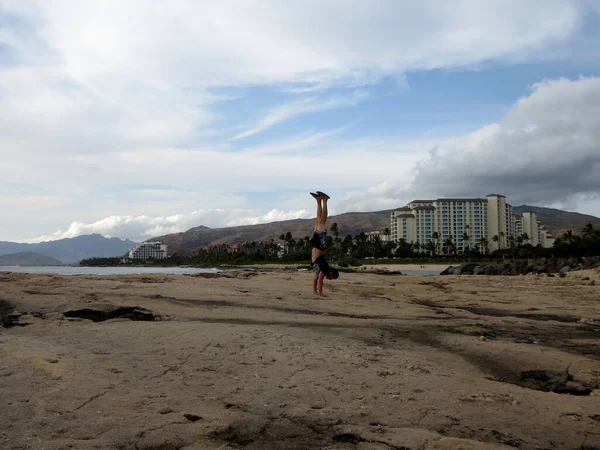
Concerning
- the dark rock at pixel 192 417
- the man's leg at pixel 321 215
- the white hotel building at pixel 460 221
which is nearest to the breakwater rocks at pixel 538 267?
the man's leg at pixel 321 215

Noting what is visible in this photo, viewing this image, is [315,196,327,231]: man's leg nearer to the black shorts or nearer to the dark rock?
the black shorts

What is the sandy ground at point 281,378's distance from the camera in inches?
114

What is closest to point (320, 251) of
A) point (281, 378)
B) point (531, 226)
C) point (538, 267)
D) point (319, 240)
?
point (319, 240)

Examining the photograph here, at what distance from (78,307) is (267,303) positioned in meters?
3.11

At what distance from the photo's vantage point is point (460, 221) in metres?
179

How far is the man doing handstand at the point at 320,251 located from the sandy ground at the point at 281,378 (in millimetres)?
2216

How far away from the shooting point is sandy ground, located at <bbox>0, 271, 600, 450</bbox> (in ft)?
9.50

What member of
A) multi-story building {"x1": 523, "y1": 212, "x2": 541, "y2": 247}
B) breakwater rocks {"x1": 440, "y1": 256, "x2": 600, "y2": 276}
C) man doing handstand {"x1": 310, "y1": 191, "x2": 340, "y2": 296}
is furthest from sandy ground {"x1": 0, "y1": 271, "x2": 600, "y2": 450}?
multi-story building {"x1": 523, "y1": 212, "x2": 541, "y2": 247}

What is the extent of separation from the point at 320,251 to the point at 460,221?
180m

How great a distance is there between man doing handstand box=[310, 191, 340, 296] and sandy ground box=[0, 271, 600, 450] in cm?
222

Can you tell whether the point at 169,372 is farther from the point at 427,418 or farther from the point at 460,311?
the point at 460,311

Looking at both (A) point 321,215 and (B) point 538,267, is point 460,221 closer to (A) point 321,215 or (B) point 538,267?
(B) point 538,267

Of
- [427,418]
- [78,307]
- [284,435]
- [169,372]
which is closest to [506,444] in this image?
[427,418]

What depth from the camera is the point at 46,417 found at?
9.66 ft
